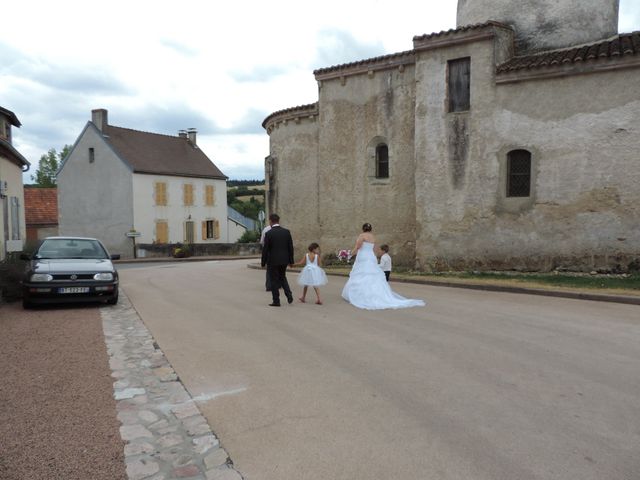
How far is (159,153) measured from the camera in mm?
38156

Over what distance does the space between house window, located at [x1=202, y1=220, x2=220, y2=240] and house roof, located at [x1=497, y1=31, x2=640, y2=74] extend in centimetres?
3034

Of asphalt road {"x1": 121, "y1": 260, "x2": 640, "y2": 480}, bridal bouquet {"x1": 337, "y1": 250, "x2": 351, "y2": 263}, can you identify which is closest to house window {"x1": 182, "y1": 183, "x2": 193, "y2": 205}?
bridal bouquet {"x1": 337, "y1": 250, "x2": 351, "y2": 263}

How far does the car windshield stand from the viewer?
10.4 metres

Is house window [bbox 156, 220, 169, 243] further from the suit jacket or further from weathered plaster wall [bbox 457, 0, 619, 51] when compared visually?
the suit jacket

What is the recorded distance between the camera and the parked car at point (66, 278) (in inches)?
362

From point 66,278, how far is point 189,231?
30385 mm

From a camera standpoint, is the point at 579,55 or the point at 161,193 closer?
the point at 579,55

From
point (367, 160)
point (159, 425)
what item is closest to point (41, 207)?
point (367, 160)

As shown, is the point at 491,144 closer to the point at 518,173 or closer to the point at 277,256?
the point at 518,173

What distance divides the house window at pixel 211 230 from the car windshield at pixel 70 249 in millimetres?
29412

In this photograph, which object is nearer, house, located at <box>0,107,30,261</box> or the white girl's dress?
the white girl's dress

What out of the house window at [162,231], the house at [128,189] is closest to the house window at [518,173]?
the house at [128,189]

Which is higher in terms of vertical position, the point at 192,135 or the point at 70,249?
the point at 192,135

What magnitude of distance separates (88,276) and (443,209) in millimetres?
10161
